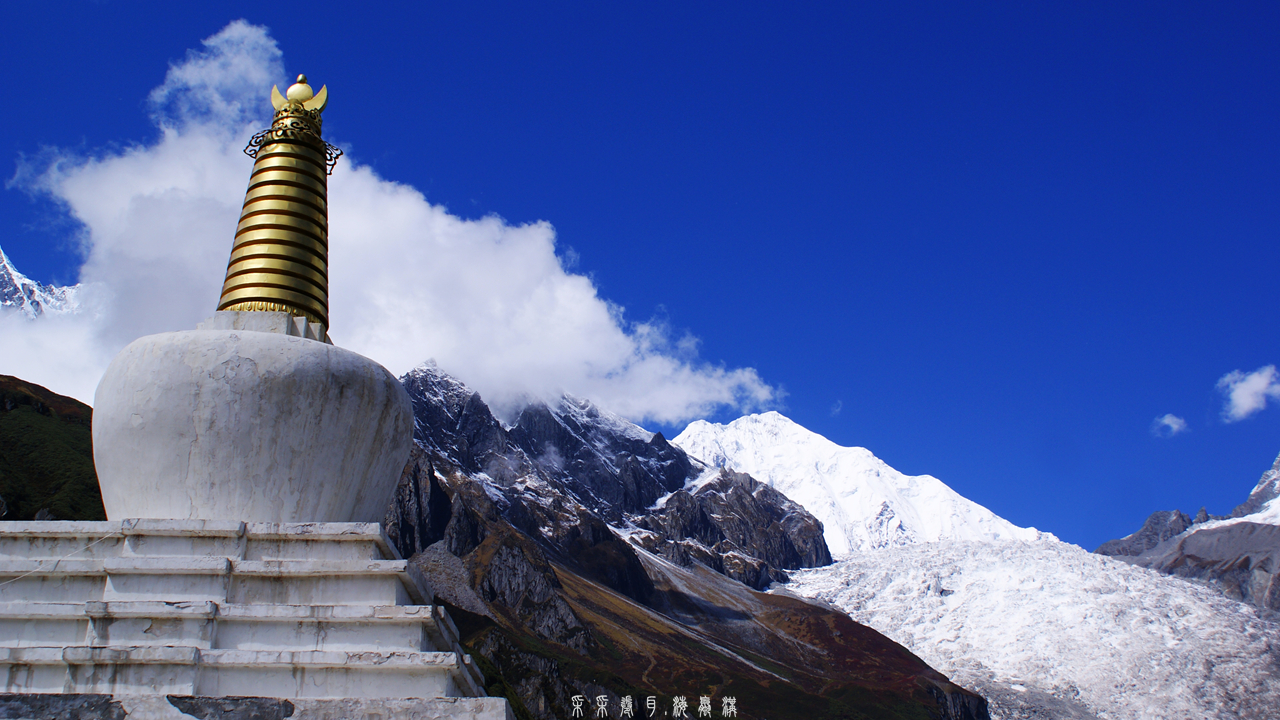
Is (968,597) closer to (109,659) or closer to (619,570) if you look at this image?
(619,570)

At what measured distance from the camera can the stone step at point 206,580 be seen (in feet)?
38.5

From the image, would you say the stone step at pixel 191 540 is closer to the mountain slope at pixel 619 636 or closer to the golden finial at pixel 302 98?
the golden finial at pixel 302 98

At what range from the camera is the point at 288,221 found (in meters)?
15.5

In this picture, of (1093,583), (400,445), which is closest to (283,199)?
(400,445)

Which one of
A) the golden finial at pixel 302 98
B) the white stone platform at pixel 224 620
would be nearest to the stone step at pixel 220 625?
the white stone platform at pixel 224 620

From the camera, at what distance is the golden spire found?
1478 centimetres

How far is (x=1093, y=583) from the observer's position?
174 meters

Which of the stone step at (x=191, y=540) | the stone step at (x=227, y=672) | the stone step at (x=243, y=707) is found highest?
the stone step at (x=191, y=540)

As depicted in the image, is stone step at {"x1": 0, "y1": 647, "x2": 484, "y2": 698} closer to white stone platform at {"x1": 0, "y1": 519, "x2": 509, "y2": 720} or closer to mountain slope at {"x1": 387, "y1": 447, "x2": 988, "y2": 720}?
white stone platform at {"x1": 0, "y1": 519, "x2": 509, "y2": 720}

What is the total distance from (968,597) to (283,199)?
185m

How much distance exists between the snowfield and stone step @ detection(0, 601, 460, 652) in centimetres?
15177

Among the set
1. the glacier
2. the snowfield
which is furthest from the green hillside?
the snowfield

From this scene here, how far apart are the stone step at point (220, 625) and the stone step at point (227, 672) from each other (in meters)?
0.26

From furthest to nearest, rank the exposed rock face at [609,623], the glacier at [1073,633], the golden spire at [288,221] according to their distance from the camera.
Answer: the glacier at [1073,633] → the exposed rock face at [609,623] → the golden spire at [288,221]
